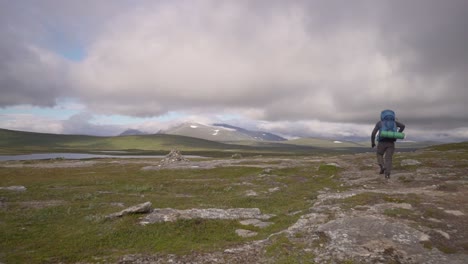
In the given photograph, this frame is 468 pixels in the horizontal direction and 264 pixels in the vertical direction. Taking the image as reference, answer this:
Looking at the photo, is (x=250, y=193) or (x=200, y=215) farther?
(x=250, y=193)

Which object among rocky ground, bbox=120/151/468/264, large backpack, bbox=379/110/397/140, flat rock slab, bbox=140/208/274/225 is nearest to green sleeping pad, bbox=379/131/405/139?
large backpack, bbox=379/110/397/140

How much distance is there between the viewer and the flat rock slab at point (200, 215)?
18859mm

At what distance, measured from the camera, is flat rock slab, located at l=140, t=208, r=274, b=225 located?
61.9 ft

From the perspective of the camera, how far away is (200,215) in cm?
1977

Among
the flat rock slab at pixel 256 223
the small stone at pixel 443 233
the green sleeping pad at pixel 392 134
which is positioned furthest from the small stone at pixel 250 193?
the small stone at pixel 443 233

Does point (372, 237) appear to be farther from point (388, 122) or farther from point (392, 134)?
point (388, 122)

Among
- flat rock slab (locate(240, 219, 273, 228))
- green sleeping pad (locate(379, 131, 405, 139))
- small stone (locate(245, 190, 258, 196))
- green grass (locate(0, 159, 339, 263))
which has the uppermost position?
green sleeping pad (locate(379, 131, 405, 139))

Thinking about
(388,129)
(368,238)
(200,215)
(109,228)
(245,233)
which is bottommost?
(109,228)

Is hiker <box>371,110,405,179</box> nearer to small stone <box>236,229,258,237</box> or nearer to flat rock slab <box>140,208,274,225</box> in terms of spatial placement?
flat rock slab <box>140,208,274,225</box>

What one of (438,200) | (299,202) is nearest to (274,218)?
(299,202)

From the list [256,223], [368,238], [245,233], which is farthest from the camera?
[256,223]

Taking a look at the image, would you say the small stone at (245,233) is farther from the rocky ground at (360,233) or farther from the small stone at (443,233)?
the small stone at (443,233)

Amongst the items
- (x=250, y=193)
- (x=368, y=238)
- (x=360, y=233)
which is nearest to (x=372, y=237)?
(x=368, y=238)

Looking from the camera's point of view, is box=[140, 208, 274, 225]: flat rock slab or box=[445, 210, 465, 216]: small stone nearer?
box=[445, 210, 465, 216]: small stone
